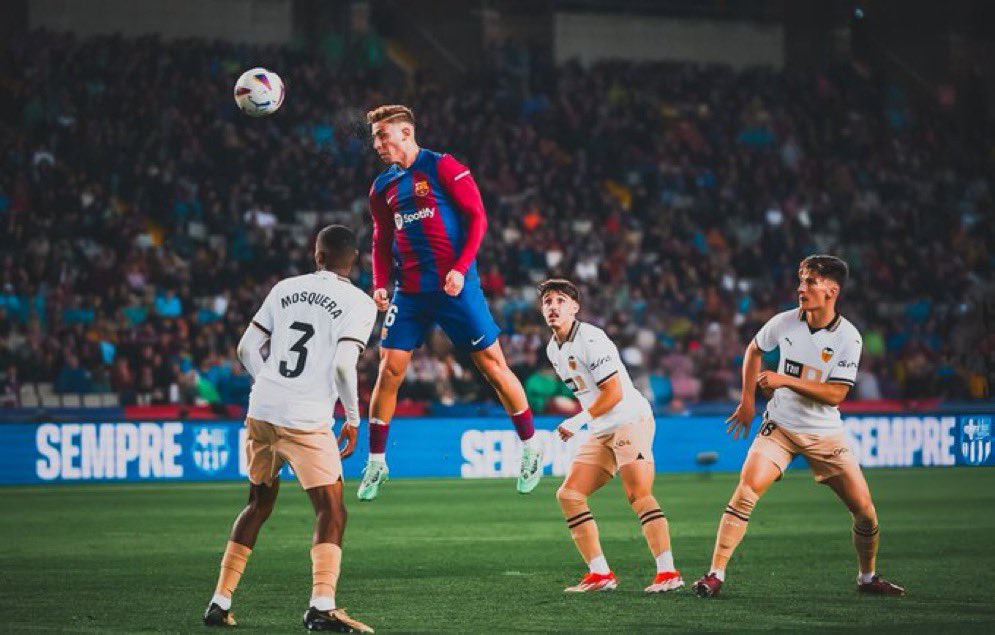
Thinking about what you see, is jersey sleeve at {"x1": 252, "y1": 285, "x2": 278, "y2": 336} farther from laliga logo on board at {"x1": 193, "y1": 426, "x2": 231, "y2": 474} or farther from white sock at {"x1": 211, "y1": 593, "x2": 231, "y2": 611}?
laliga logo on board at {"x1": 193, "y1": 426, "x2": 231, "y2": 474}

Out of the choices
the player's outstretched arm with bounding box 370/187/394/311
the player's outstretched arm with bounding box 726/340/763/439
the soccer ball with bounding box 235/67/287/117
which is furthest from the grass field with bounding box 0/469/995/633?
the soccer ball with bounding box 235/67/287/117

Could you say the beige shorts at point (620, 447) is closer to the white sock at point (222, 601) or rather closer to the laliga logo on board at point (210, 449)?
the white sock at point (222, 601)

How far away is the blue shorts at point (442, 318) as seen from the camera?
10.7 metres

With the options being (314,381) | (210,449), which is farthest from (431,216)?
(210,449)

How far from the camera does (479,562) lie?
41.9 ft

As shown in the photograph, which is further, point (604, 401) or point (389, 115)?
point (604, 401)

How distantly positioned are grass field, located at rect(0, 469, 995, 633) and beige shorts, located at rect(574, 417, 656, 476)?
925 mm

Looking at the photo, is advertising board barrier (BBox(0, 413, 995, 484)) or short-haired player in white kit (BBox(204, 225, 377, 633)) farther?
advertising board barrier (BBox(0, 413, 995, 484))

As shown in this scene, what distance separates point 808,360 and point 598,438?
1.58 m

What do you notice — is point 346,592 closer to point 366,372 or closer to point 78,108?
point 366,372

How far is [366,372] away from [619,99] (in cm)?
1269

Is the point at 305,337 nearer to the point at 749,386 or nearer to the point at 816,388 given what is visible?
the point at 749,386

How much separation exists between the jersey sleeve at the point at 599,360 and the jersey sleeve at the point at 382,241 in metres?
1.48

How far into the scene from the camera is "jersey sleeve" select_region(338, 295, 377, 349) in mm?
8703
